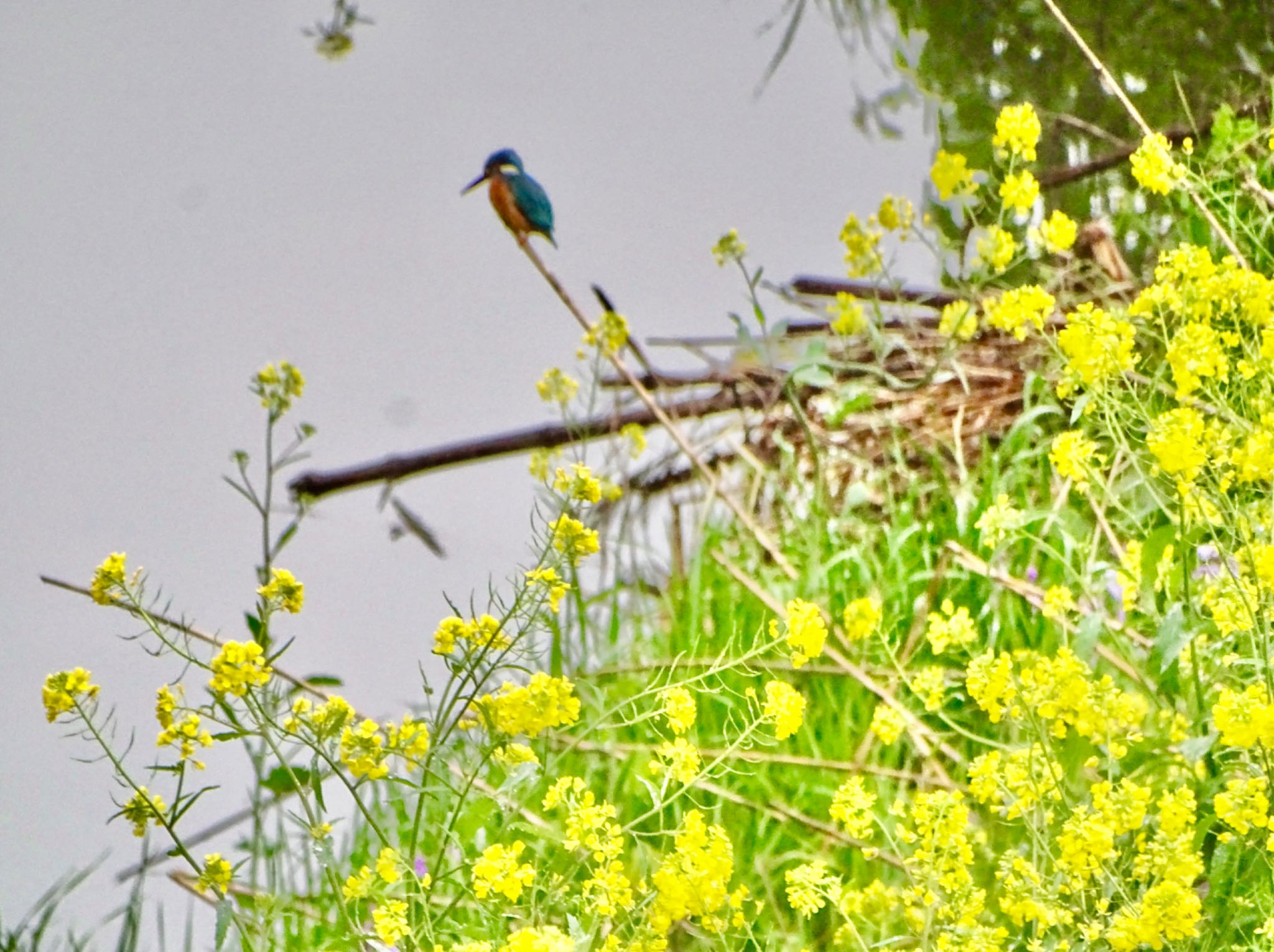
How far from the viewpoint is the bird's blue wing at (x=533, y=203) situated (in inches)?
42.4

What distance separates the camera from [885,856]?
2.60 ft

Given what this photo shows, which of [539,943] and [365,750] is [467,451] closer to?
[365,750]

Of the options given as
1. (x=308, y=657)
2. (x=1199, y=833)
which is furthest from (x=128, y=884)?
(x=1199, y=833)

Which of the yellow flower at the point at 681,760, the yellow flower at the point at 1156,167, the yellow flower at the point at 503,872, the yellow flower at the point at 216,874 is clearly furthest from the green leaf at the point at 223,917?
the yellow flower at the point at 1156,167

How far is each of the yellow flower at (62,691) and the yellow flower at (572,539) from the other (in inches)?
9.1

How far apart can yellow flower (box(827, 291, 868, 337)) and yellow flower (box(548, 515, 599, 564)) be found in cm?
52

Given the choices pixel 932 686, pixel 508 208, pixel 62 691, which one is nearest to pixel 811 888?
pixel 932 686

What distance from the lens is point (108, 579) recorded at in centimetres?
62

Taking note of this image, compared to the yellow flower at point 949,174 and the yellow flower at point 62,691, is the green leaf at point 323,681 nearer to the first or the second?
the yellow flower at point 62,691

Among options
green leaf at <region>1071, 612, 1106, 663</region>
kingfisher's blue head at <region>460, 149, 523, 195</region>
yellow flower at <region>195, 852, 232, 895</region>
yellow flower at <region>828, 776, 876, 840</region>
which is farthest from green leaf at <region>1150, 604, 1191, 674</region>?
kingfisher's blue head at <region>460, 149, 523, 195</region>

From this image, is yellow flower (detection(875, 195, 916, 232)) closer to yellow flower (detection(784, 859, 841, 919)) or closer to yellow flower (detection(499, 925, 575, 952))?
yellow flower (detection(784, 859, 841, 919))

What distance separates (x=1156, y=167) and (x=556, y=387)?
49cm

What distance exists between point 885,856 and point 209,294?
2.09 feet

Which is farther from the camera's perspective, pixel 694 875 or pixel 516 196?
pixel 516 196
